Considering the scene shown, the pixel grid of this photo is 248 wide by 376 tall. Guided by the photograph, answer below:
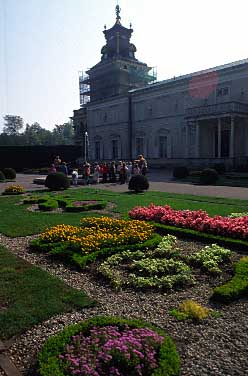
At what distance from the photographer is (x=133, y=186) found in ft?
64.6

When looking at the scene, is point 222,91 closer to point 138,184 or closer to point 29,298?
point 138,184

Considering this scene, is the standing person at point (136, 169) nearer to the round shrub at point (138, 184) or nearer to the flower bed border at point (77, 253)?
the round shrub at point (138, 184)

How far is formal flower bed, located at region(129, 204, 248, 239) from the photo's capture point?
842 cm

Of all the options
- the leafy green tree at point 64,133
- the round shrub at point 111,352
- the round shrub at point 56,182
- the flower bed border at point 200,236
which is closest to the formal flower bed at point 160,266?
the flower bed border at point 200,236

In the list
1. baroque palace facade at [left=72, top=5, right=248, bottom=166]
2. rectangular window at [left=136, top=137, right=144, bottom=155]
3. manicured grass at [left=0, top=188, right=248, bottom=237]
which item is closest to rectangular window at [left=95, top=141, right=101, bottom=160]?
baroque palace facade at [left=72, top=5, right=248, bottom=166]

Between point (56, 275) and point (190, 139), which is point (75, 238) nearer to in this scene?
point (56, 275)

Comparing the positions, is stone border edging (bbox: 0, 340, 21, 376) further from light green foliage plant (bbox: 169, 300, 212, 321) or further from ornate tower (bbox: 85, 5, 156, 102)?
ornate tower (bbox: 85, 5, 156, 102)

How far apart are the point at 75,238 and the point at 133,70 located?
58152 mm

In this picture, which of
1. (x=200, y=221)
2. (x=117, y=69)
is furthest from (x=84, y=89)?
(x=200, y=221)

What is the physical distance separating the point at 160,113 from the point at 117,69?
15.5 m

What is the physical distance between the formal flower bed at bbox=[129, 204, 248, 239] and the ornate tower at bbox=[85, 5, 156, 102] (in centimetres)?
4970

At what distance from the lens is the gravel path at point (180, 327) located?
3602 millimetres

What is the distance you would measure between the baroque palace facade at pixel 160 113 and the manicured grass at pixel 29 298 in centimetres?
3185

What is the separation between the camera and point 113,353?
344 centimetres
